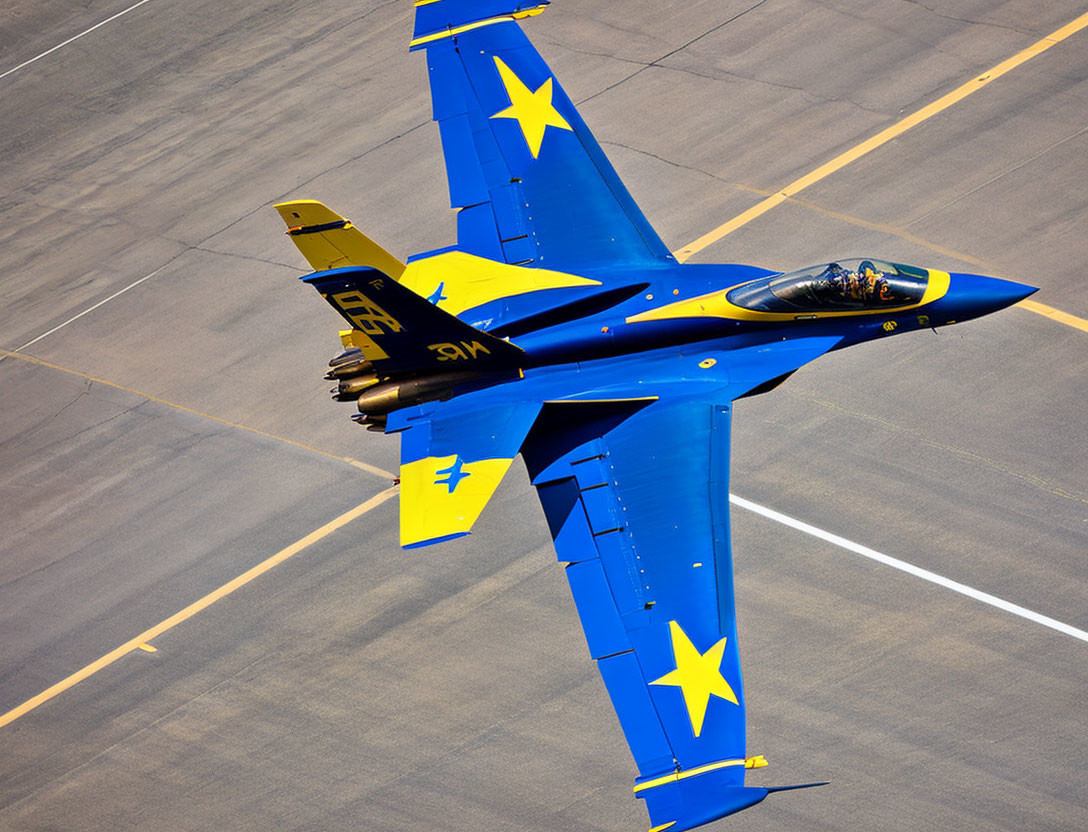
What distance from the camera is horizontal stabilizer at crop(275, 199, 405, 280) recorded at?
24281 mm

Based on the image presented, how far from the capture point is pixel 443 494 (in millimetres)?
22062

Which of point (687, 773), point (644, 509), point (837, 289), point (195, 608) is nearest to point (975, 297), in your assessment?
point (837, 289)

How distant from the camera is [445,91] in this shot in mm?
28219

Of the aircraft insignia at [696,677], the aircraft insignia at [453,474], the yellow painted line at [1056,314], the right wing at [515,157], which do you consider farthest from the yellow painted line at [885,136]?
the aircraft insignia at [696,677]

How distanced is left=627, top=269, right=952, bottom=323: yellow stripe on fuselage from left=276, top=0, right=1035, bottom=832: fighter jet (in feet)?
0.10

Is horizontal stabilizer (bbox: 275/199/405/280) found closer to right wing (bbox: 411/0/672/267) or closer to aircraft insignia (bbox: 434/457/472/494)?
right wing (bbox: 411/0/672/267)

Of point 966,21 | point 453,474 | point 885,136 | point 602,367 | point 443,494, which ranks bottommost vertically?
point 443,494

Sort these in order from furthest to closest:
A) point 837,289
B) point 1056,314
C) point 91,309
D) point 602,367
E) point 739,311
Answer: point 91,309
point 1056,314
point 602,367
point 739,311
point 837,289

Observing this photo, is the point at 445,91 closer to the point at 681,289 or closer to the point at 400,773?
the point at 681,289

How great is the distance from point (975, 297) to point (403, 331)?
8.90 m

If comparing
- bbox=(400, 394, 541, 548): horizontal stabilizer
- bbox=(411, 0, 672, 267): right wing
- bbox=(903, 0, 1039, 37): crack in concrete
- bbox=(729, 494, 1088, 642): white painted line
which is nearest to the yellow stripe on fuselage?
bbox=(411, 0, 672, 267): right wing

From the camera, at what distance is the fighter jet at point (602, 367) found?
68.4 feet

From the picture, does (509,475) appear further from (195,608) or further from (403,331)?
(195,608)

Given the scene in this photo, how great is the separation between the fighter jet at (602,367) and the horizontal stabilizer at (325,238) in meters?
0.03
